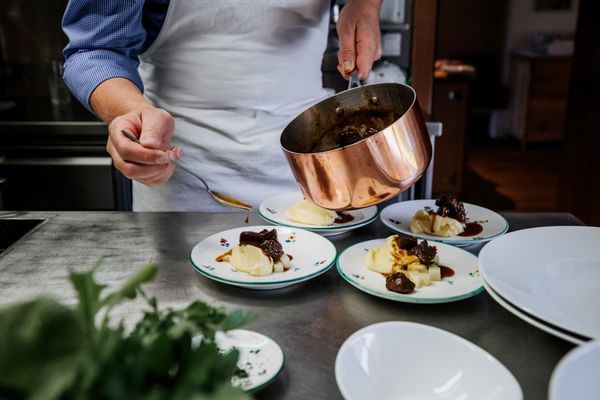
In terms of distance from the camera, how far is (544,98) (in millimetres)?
6418

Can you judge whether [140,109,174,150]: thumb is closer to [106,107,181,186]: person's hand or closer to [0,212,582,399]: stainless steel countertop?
[106,107,181,186]: person's hand

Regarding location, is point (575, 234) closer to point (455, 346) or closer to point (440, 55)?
point (455, 346)

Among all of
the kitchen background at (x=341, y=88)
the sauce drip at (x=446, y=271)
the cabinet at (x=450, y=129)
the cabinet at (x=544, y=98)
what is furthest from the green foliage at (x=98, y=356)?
the cabinet at (x=544, y=98)

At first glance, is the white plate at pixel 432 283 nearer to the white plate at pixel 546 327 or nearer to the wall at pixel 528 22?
the white plate at pixel 546 327

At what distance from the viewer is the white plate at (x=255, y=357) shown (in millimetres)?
742

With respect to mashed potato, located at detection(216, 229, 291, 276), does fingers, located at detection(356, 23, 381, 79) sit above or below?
above

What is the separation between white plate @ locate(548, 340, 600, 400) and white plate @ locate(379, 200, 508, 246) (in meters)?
0.59

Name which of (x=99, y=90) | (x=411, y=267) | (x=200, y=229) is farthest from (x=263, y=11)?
(x=411, y=267)

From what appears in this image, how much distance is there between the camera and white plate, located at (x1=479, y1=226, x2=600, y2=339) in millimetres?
848

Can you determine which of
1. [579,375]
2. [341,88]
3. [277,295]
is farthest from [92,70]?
[341,88]

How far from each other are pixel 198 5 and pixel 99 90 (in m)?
0.39

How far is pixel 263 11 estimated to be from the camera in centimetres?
166

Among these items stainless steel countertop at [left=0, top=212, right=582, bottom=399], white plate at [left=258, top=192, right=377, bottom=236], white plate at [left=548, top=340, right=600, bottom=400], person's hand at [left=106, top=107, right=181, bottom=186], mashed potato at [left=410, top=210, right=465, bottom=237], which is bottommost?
stainless steel countertop at [left=0, top=212, right=582, bottom=399]

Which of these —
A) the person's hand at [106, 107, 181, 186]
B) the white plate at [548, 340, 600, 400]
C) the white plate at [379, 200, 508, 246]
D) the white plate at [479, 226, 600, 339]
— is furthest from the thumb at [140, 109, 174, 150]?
the white plate at [548, 340, 600, 400]
